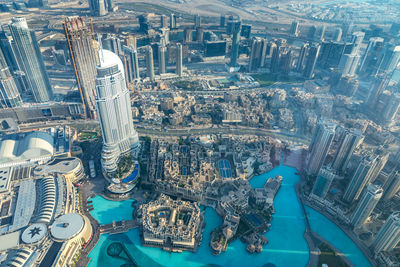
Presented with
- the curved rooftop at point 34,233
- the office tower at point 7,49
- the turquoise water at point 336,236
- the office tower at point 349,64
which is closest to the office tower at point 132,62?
the office tower at point 7,49

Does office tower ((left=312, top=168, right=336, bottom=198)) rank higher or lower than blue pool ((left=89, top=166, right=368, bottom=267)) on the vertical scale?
higher

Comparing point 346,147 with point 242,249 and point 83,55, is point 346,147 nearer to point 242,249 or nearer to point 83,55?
point 242,249

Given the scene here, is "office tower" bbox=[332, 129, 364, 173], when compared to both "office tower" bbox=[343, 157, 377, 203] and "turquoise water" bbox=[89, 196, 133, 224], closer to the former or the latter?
"office tower" bbox=[343, 157, 377, 203]

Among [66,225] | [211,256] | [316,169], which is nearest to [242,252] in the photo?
[211,256]

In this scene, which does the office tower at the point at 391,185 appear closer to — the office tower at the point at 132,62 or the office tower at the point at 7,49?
the office tower at the point at 132,62

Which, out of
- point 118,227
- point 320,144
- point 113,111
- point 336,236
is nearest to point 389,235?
point 336,236

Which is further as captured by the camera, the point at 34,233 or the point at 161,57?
the point at 161,57

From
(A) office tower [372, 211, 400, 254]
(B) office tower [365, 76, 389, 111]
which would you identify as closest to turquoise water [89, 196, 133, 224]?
(A) office tower [372, 211, 400, 254]
